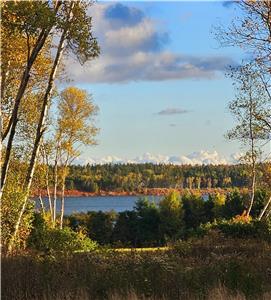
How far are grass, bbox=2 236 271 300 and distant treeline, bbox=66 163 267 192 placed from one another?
120m

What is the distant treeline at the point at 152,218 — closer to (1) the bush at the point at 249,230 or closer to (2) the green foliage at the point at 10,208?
(1) the bush at the point at 249,230

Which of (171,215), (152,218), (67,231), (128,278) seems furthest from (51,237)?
(171,215)

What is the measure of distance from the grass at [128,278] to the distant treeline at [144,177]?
392ft

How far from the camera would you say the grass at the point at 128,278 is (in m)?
9.41

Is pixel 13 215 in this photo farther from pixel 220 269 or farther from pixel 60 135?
pixel 60 135

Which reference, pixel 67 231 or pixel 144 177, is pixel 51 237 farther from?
pixel 144 177

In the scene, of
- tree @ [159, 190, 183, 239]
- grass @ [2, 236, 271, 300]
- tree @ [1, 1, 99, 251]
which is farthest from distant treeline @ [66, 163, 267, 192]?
grass @ [2, 236, 271, 300]

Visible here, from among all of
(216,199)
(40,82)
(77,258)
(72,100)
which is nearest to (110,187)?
(216,199)

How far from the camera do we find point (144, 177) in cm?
16162

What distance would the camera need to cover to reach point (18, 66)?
727 inches

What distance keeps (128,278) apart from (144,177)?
152 m

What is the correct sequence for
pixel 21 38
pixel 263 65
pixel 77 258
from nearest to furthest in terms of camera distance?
pixel 77 258 < pixel 21 38 < pixel 263 65

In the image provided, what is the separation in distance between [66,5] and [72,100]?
2462 centimetres

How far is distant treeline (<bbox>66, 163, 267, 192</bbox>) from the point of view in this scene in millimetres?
139250
